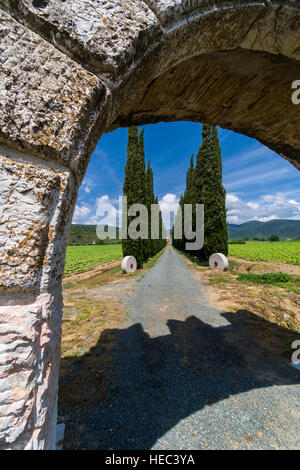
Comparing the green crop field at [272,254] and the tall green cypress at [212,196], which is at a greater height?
the tall green cypress at [212,196]

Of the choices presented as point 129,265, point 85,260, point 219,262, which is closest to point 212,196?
point 219,262

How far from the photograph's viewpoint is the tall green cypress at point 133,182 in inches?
605

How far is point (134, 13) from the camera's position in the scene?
41.3 inches

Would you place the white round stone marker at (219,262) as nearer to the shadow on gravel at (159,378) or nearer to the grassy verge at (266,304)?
the grassy verge at (266,304)

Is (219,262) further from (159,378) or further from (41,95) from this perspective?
(41,95)

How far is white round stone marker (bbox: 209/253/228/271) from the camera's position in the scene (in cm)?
1313

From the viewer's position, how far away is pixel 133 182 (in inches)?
617

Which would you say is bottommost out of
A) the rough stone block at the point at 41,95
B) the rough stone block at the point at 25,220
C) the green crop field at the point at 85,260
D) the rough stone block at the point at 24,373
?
the green crop field at the point at 85,260

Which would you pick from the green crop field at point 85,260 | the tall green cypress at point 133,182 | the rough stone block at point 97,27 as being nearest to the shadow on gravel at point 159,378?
the rough stone block at point 97,27

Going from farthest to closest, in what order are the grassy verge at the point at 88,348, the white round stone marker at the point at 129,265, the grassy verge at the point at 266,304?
the white round stone marker at the point at 129,265 < the grassy verge at the point at 266,304 < the grassy verge at the point at 88,348
